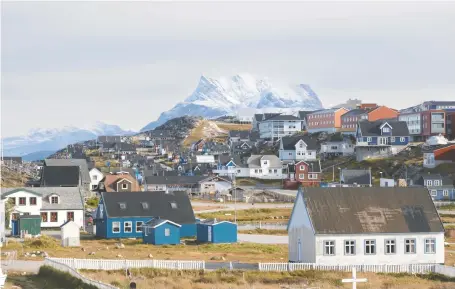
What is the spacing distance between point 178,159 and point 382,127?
5826 cm

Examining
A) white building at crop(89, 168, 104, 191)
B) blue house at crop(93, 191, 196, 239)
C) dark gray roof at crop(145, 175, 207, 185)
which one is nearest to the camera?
blue house at crop(93, 191, 196, 239)

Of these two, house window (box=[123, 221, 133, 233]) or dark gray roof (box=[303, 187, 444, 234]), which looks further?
house window (box=[123, 221, 133, 233])

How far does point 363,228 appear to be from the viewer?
48.6 meters

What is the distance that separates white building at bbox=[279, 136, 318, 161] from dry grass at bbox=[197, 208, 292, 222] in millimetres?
53678

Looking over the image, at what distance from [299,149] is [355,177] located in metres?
38.7

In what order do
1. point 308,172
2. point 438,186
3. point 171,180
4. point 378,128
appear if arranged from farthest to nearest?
1. point 378,128
2. point 308,172
3. point 171,180
4. point 438,186

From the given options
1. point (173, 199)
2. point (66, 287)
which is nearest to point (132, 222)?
point (173, 199)

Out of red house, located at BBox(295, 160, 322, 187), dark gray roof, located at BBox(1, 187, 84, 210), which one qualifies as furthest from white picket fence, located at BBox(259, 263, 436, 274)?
red house, located at BBox(295, 160, 322, 187)

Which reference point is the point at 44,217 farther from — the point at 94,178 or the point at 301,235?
the point at 94,178

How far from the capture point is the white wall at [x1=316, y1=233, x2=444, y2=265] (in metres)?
47.6

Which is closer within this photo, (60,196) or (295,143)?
(60,196)

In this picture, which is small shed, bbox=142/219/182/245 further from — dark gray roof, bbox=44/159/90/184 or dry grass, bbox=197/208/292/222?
dark gray roof, bbox=44/159/90/184

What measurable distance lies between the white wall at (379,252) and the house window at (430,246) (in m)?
0.18

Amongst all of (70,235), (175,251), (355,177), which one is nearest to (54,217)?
(70,235)
